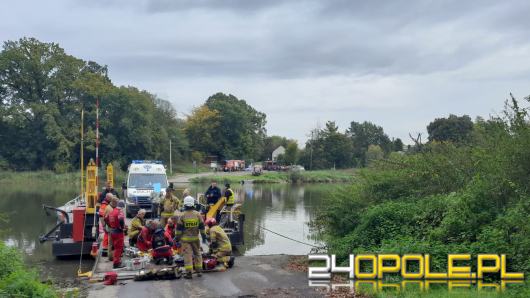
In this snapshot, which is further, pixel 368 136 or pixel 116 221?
pixel 368 136

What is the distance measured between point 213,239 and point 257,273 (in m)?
1.40

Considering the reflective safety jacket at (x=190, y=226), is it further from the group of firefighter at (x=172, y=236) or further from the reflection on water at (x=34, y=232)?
the reflection on water at (x=34, y=232)

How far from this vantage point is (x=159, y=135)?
70562mm

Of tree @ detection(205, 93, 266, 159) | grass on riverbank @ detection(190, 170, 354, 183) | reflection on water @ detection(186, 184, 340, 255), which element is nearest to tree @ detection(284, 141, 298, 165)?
tree @ detection(205, 93, 266, 159)

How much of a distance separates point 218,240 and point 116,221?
99.1 inches

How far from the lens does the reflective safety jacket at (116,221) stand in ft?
40.0

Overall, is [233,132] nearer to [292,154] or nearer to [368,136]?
[292,154]

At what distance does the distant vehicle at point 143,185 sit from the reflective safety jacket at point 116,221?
8511mm

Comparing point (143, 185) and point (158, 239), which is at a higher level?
point (143, 185)

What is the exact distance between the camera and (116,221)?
40.1ft

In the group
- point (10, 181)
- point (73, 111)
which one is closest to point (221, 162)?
point (73, 111)

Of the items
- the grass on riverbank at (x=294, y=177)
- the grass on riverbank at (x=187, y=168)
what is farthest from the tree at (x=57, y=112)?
the grass on riverbank at (x=294, y=177)

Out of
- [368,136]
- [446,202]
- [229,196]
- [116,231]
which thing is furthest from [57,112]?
[368,136]

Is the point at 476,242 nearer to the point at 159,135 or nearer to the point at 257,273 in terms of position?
the point at 257,273
